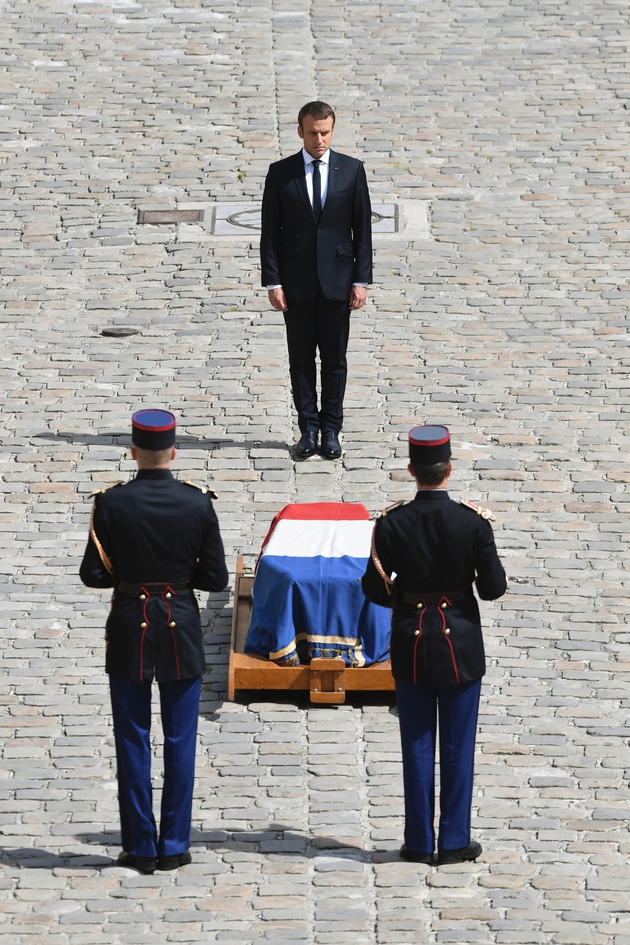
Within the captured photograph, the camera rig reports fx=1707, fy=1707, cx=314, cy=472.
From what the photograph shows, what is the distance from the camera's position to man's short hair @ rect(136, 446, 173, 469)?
6.94m

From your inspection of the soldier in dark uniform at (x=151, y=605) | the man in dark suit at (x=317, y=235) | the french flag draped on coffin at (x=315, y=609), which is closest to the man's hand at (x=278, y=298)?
the man in dark suit at (x=317, y=235)

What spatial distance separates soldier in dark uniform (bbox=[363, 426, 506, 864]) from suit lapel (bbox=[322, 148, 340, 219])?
4.08 metres

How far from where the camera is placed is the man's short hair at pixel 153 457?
6.94 meters

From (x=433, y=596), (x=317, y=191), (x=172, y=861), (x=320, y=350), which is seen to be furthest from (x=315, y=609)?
(x=317, y=191)

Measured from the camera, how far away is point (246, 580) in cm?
942

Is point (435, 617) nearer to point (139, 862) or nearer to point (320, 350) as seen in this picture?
point (139, 862)

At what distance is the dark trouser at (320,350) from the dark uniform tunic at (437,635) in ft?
13.5

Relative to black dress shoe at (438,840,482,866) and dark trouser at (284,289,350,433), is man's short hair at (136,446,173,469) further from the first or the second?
dark trouser at (284,289,350,433)

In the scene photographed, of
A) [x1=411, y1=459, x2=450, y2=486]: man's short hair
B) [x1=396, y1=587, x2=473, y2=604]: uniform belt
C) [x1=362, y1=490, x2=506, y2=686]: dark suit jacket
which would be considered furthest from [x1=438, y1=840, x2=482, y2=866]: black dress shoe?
[x1=411, y1=459, x2=450, y2=486]: man's short hair

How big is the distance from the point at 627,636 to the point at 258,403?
3.86 m

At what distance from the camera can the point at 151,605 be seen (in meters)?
6.95

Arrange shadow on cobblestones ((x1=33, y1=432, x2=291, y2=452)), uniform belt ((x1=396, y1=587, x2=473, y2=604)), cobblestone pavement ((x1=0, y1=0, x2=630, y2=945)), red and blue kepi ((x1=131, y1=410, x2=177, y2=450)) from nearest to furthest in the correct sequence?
red and blue kepi ((x1=131, y1=410, x2=177, y2=450)) < uniform belt ((x1=396, y1=587, x2=473, y2=604)) < cobblestone pavement ((x1=0, y1=0, x2=630, y2=945)) < shadow on cobblestones ((x1=33, y1=432, x2=291, y2=452))

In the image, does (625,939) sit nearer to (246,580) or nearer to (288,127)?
(246,580)

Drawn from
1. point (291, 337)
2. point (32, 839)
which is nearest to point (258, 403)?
point (291, 337)
